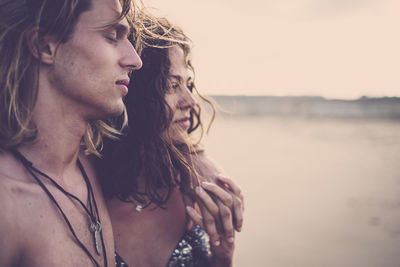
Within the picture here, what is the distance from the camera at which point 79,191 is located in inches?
64.7

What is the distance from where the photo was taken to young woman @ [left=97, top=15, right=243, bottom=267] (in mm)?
1979

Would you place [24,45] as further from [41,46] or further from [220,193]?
[220,193]

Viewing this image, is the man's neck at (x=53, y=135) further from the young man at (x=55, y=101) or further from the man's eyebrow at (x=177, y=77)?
the man's eyebrow at (x=177, y=77)

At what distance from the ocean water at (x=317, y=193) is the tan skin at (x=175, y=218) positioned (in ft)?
7.63

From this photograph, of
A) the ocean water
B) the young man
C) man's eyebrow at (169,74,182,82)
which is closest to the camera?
the young man

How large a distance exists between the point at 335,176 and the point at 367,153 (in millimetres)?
2097

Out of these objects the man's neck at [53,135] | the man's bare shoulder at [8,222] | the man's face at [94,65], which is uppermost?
the man's face at [94,65]

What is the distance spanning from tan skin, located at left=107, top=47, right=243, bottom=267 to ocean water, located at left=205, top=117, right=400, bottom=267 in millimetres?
2325

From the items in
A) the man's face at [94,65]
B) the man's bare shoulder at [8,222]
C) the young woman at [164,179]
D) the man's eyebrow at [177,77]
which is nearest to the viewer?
the man's bare shoulder at [8,222]

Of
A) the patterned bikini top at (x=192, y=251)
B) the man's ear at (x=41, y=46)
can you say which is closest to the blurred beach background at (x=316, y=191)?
the patterned bikini top at (x=192, y=251)

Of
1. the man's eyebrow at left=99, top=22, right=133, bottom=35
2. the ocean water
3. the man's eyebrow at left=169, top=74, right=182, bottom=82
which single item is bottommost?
the ocean water

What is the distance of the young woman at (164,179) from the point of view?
6.49ft

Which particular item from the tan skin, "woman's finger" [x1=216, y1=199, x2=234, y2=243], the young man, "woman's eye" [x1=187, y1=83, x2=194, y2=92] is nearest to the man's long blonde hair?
the young man

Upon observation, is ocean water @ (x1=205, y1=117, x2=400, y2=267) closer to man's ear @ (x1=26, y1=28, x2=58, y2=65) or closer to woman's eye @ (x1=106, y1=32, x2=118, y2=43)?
woman's eye @ (x1=106, y1=32, x2=118, y2=43)
